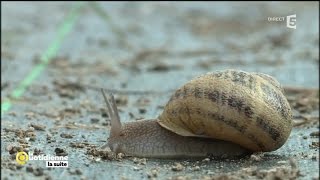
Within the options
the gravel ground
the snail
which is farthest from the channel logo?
the snail

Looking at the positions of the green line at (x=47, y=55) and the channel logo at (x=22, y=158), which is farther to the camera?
the green line at (x=47, y=55)

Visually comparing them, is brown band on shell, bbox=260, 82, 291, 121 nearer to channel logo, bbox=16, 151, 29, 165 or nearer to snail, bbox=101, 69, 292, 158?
snail, bbox=101, 69, 292, 158

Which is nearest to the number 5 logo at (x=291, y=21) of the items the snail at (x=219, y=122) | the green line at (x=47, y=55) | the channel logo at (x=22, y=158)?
the green line at (x=47, y=55)

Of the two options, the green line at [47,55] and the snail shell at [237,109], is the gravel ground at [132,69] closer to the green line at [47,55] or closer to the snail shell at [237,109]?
the green line at [47,55]

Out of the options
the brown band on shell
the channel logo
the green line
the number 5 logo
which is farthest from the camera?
the number 5 logo

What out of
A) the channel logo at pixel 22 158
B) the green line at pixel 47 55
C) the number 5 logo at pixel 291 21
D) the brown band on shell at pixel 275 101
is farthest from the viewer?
the number 5 logo at pixel 291 21

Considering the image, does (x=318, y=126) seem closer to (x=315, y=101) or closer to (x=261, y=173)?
(x=315, y=101)

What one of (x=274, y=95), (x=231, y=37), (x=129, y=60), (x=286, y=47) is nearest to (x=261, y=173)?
(x=274, y=95)
